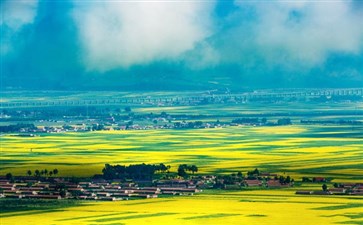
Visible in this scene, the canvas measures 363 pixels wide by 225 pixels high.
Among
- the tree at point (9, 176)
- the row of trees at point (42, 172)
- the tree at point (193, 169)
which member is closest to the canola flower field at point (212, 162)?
the tree at point (193, 169)

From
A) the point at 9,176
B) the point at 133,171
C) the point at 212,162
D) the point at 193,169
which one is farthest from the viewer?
the point at 212,162

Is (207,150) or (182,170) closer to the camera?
(182,170)

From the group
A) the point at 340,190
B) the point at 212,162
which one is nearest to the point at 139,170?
the point at 212,162

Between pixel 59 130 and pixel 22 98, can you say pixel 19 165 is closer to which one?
pixel 59 130

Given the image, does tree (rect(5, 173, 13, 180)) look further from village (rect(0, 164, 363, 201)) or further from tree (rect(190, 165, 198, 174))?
tree (rect(190, 165, 198, 174))

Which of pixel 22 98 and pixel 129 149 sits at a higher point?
pixel 22 98

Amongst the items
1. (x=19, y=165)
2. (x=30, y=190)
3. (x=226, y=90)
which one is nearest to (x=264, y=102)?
(x=226, y=90)

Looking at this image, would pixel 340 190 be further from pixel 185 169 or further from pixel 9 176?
pixel 9 176

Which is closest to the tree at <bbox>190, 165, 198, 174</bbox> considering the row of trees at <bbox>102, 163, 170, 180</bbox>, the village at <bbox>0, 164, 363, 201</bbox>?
the village at <bbox>0, 164, 363, 201</bbox>

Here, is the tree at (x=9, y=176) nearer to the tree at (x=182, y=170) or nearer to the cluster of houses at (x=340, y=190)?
the tree at (x=182, y=170)
